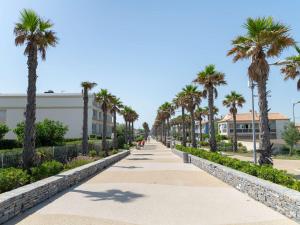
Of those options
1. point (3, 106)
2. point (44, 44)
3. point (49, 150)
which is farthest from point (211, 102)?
point (3, 106)

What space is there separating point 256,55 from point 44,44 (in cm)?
1053

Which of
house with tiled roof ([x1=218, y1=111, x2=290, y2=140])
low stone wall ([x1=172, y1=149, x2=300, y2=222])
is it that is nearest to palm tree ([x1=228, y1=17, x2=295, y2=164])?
low stone wall ([x1=172, y1=149, x2=300, y2=222])

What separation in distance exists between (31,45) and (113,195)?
8.93 meters

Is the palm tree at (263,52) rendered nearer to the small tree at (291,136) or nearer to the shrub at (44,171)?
the shrub at (44,171)

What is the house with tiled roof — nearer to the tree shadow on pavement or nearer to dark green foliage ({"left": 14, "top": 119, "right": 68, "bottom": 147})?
dark green foliage ({"left": 14, "top": 119, "right": 68, "bottom": 147})

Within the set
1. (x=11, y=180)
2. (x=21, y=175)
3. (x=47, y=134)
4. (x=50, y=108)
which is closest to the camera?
(x=11, y=180)

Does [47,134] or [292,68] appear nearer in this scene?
[292,68]

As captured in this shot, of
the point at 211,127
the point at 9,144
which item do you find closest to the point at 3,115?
the point at 9,144

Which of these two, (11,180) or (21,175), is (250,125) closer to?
(21,175)

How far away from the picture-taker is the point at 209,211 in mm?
9406

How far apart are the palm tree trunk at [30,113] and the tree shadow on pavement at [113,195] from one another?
365 cm

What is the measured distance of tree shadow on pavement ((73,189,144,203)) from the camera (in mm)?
11164

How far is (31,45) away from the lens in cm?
1673

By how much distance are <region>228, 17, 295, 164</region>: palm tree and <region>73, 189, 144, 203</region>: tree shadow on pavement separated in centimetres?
702
